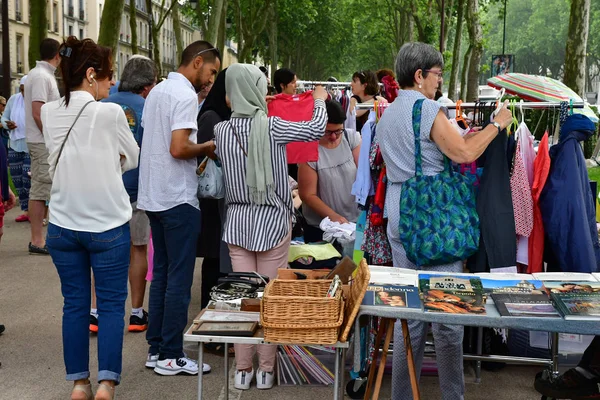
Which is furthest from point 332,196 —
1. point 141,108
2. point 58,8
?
point 58,8

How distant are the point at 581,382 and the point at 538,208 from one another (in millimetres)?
1119

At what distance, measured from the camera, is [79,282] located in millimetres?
4676

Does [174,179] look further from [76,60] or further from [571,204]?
[571,204]

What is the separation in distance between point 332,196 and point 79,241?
2.55 m

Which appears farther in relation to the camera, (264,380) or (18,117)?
(18,117)

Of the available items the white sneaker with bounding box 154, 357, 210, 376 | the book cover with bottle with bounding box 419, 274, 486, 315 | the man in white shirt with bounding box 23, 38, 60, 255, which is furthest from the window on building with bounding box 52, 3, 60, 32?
the book cover with bottle with bounding box 419, 274, 486, 315

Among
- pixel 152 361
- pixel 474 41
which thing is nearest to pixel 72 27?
pixel 474 41

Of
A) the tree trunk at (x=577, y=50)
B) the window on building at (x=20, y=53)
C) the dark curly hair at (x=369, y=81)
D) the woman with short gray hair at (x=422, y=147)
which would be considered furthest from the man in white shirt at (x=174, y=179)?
the window on building at (x=20, y=53)

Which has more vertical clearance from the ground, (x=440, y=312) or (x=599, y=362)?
(x=440, y=312)

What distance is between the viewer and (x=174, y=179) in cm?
529

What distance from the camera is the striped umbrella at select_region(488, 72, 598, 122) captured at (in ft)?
17.8

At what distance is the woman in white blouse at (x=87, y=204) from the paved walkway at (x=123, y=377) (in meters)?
0.64

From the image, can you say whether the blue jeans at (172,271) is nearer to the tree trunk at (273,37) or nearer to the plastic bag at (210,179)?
the plastic bag at (210,179)

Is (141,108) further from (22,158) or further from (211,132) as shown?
(22,158)
